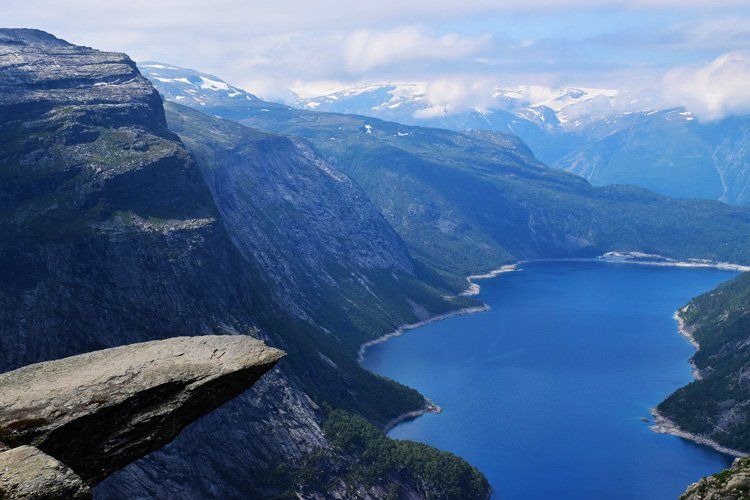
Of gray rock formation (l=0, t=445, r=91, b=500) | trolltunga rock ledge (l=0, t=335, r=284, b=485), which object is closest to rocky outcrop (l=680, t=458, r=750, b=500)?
trolltunga rock ledge (l=0, t=335, r=284, b=485)

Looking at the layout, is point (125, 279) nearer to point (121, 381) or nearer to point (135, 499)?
point (135, 499)

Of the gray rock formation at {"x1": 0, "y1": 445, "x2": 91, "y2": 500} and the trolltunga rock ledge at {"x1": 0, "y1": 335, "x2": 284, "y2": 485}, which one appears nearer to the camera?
the gray rock formation at {"x1": 0, "y1": 445, "x2": 91, "y2": 500}

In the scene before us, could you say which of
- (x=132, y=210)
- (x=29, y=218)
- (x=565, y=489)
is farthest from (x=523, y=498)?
(x=29, y=218)

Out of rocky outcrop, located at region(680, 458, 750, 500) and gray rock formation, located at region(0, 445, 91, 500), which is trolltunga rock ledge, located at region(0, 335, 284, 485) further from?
rocky outcrop, located at region(680, 458, 750, 500)

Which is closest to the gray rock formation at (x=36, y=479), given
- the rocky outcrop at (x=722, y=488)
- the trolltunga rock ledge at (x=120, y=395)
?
the trolltunga rock ledge at (x=120, y=395)

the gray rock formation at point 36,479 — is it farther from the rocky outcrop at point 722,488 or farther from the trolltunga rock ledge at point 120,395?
the rocky outcrop at point 722,488

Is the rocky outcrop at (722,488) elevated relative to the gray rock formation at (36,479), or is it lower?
elevated

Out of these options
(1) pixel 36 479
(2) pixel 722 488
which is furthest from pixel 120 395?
(2) pixel 722 488
